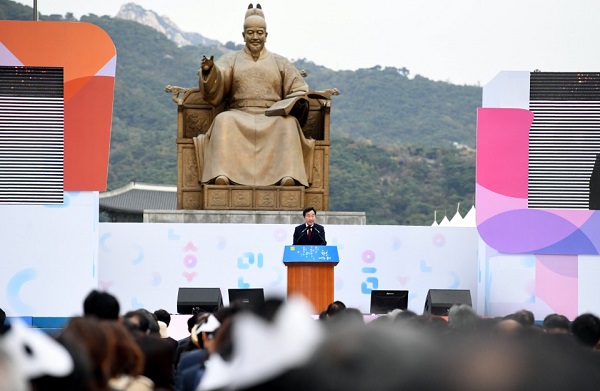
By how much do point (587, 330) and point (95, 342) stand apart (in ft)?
A: 7.86

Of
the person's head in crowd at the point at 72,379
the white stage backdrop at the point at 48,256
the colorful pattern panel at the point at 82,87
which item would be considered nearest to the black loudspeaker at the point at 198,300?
the white stage backdrop at the point at 48,256

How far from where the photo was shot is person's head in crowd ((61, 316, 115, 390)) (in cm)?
272

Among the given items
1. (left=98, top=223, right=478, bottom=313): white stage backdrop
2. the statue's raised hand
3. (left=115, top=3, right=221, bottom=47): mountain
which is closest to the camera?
(left=98, top=223, right=478, bottom=313): white stage backdrop

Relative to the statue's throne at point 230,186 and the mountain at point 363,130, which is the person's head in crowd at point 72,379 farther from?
the mountain at point 363,130

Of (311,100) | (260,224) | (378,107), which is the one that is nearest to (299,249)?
(260,224)

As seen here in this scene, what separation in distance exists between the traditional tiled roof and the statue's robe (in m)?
15.8

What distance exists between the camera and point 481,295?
12.0 metres

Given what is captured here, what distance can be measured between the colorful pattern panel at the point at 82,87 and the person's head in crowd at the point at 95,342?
849 centimetres

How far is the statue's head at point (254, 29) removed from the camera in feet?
42.2

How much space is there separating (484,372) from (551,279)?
9908 millimetres

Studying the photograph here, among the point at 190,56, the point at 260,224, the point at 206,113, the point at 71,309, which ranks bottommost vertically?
the point at 71,309

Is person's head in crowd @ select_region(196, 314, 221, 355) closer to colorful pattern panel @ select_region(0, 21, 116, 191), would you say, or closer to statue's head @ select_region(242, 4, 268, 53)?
colorful pattern panel @ select_region(0, 21, 116, 191)

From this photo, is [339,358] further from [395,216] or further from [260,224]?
[395,216]

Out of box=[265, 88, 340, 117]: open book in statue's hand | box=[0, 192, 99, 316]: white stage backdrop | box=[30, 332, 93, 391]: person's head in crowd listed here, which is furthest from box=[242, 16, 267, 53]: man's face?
box=[30, 332, 93, 391]: person's head in crowd
